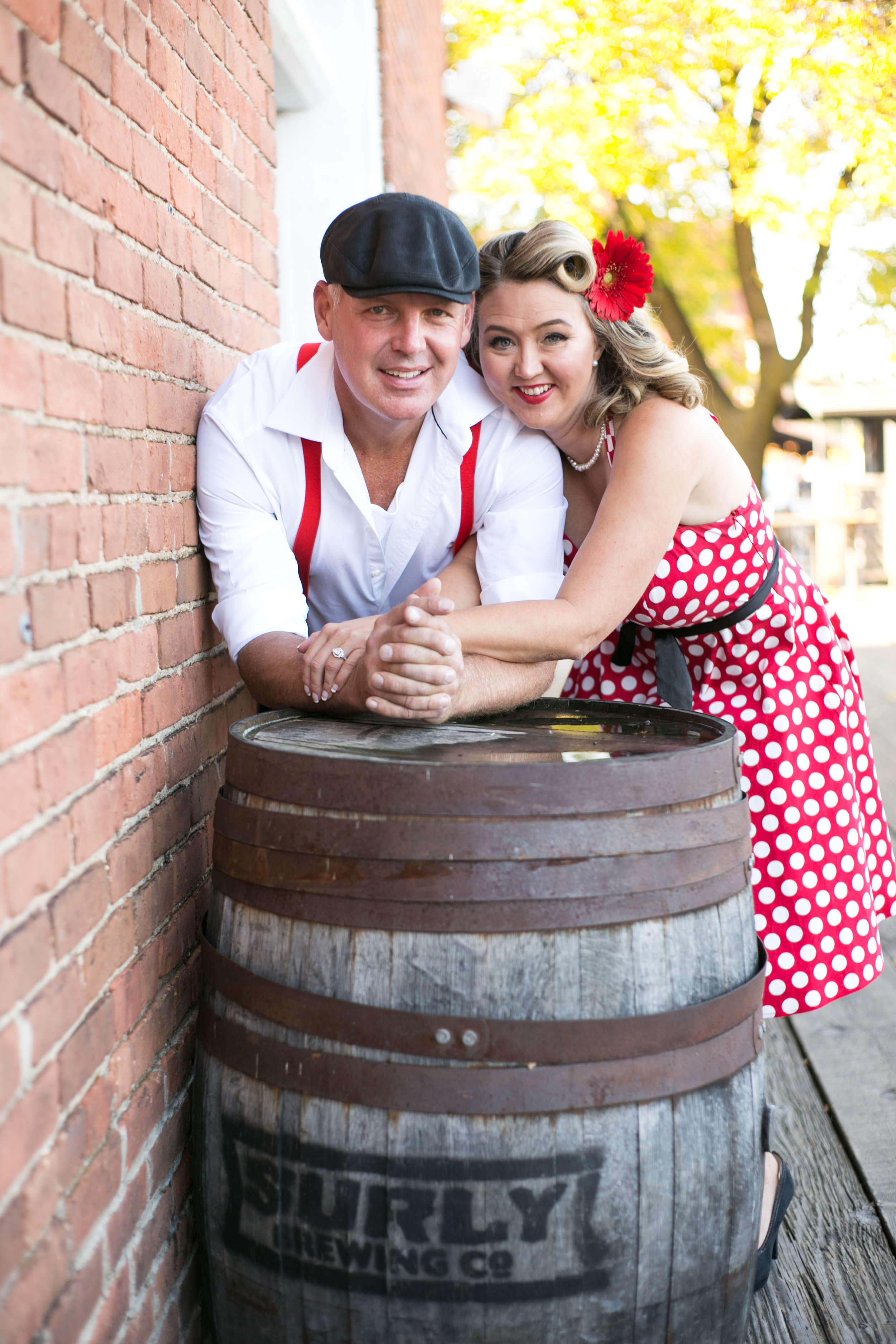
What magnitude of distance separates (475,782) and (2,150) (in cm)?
82

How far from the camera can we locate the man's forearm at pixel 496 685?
1791mm

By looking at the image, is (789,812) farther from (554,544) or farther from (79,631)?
(79,631)

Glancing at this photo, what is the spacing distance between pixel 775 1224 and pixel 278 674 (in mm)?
1278

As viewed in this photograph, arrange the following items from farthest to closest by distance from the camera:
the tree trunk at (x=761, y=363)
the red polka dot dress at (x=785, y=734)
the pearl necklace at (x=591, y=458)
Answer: the tree trunk at (x=761, y=363)
the pearl necklace at (x=591, y=458)
the red polka dot dress at (x=785, y=734)

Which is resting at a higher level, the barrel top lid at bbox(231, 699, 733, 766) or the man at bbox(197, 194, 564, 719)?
the man at bbox(197, 194, 564, 719)

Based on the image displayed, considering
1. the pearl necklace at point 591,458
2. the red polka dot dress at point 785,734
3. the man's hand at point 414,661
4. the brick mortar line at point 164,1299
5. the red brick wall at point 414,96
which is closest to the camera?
the brick mortar line at point 164,1299

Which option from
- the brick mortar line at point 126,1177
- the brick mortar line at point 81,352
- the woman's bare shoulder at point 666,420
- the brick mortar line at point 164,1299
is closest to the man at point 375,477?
the brick mortar line at point 81,352

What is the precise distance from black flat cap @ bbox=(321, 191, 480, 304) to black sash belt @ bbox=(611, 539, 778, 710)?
0.71 metres

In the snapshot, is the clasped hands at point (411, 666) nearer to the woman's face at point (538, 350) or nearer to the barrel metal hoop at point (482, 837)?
the barrel metal hoop at point (482, 837)

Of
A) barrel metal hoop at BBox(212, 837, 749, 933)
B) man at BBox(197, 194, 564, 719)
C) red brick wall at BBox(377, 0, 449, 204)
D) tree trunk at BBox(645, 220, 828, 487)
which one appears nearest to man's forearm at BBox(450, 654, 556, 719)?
man at BBox(197, 194, 564, 719)

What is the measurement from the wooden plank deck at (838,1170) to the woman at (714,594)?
0.36 feet

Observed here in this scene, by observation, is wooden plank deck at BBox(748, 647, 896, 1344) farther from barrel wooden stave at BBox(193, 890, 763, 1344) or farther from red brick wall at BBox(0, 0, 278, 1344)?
red brick wall at BBox(0, 0, 278, 1344)

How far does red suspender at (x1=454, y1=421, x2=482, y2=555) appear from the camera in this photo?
213 centimetres

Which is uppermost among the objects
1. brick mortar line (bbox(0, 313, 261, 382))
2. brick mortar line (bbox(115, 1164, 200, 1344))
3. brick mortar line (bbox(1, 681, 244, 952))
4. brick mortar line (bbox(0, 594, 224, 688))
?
brick mortar line (bbox(0, 313, 261, 382))
